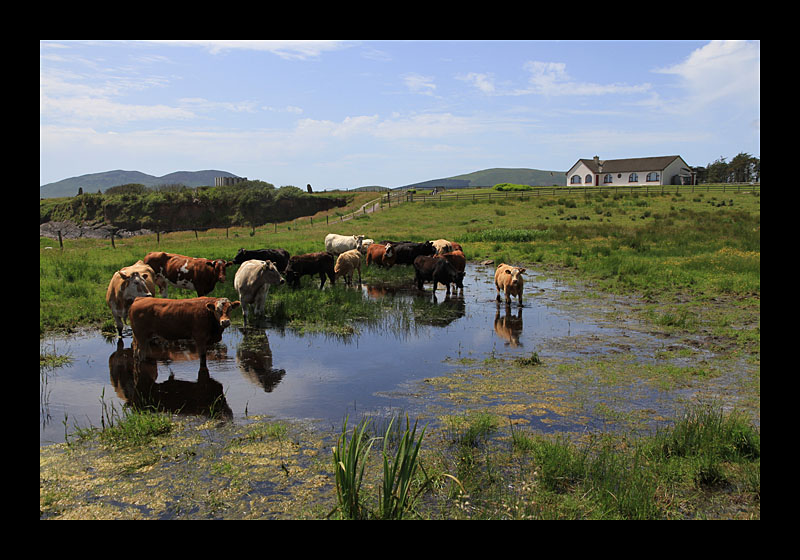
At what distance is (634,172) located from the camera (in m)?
81.2

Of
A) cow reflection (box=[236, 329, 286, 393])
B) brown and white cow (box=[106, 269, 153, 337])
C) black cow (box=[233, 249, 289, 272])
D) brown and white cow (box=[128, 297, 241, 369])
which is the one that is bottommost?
cow reflection (box=[236, 329, 286, 393])

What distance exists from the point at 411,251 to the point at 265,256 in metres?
6.45

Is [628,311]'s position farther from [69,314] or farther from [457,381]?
[69,314]

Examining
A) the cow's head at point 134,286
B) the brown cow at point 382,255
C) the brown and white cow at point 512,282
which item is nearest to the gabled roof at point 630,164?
the brown cow at point 382,255

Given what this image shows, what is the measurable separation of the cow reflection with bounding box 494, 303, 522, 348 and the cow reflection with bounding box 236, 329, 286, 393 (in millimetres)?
4993

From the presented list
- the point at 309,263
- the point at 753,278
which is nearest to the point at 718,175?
the point at 753,278

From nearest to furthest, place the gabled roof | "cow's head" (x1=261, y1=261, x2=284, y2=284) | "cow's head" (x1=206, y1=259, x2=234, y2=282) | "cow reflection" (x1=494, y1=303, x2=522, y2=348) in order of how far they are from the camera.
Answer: "cow reflection" (x1=494, y1=303, x2=522, y2=348)
"cow's head" (x1=261, y1=261, x2=284, y2=284)
"cow's head" (x1=206, y1=259, x2=234, y2=282)
the gabled roof

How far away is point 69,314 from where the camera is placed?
43.0 ft

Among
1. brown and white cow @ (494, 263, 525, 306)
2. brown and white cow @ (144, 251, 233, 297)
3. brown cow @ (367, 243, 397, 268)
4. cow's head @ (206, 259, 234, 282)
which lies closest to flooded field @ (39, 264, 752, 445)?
brown and white cow @ (494, 263, 525, 306)

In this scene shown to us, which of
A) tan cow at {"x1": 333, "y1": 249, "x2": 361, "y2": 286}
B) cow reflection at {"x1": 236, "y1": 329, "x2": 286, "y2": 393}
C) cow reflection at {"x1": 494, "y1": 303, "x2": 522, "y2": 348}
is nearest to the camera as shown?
cow reflection at {"x1": 236, "y1": 329, "x2": 286, "y2": 393}

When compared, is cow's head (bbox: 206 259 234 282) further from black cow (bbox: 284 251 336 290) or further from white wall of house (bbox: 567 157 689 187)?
white wall of house (bbox: 567 157 689 187)

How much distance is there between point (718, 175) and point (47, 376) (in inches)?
4940

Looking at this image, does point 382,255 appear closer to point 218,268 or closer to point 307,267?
point 307,267

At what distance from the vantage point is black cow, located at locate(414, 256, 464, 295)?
55.7 feet
